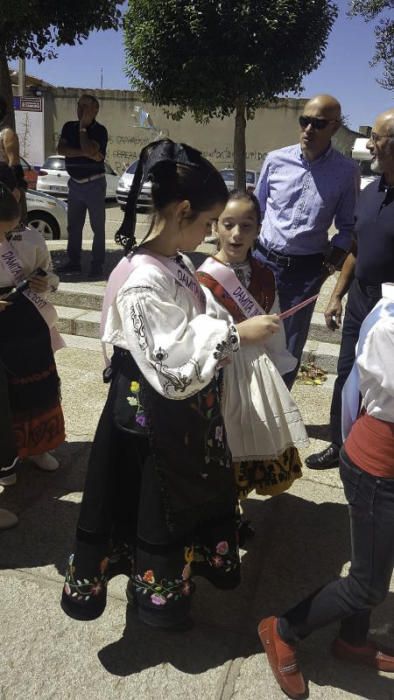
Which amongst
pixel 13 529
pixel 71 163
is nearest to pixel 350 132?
pixel 71 163

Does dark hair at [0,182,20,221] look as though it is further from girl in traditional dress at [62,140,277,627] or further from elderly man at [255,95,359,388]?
elderly man at [255,95,359,388]

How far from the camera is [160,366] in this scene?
5.40 ft

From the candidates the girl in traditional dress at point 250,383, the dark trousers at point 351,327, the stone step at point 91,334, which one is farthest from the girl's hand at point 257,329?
the stone step at point 91,334

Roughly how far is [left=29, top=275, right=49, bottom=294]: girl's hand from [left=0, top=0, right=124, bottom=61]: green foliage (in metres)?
4.02

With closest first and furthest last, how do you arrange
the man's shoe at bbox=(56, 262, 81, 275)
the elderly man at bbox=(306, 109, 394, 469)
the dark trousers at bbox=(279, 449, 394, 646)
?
the dark trousers at bbox=(279, 449, 394, 646) < the elderly man at bbox=(306, 109, 394, 469) < the man's shoe at bbox=(56, 262, 81, 275)

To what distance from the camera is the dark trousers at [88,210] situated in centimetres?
653

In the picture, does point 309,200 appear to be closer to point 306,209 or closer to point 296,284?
point 306,209

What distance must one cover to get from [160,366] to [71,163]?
5408 millimetres

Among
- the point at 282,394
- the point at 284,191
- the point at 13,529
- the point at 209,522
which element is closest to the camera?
the point at 209,522

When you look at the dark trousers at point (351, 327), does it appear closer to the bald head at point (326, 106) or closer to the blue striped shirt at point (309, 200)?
the blue striped shirt at point (309, 200)

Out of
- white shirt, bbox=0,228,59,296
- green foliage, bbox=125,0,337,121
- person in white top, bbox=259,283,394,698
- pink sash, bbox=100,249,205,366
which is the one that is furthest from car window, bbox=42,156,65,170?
person in white top, bbox=259,283,394,698

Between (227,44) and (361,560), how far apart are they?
26.7ft

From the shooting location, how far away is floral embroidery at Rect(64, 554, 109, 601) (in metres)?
2.00

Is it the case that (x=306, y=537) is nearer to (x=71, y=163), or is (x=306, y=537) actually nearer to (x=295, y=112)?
(x=71, y=163)
